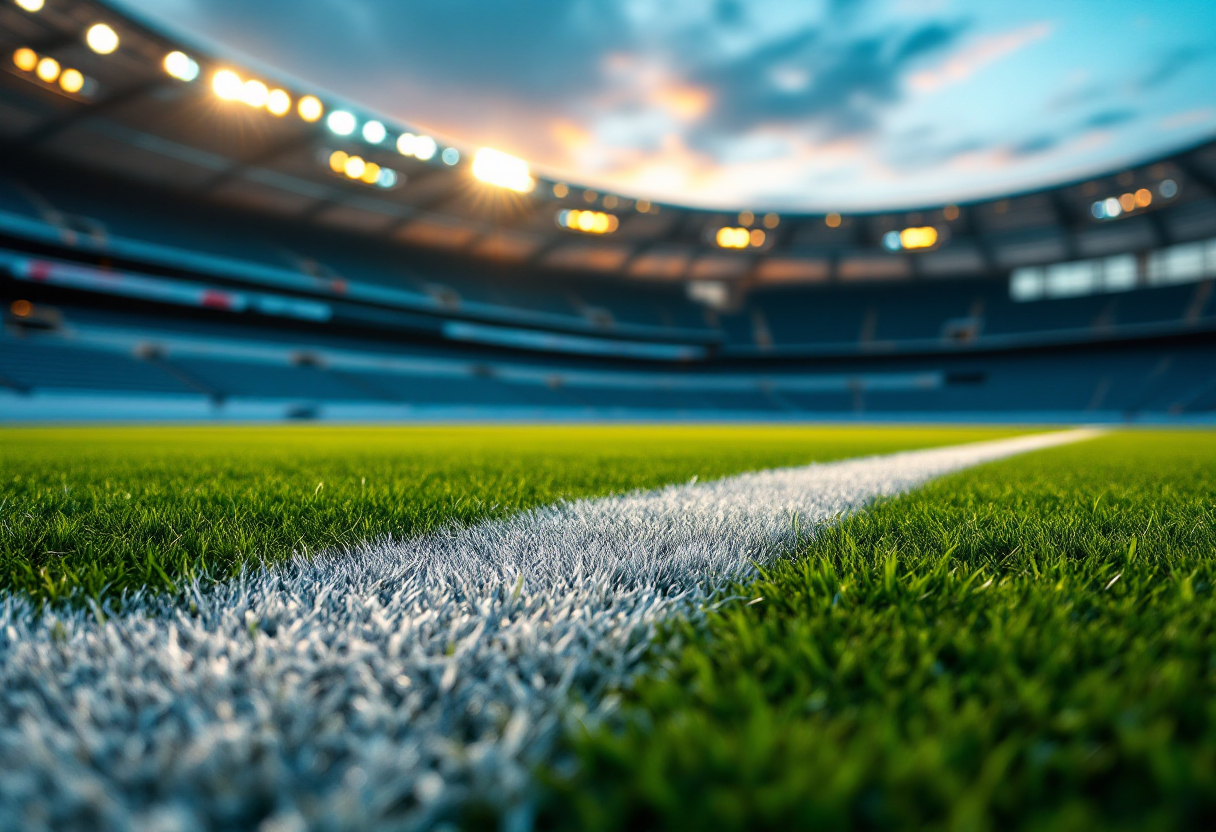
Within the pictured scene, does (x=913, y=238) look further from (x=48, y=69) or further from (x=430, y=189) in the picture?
(x=48, y=69)

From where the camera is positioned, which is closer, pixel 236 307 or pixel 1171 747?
pixel 1171 747

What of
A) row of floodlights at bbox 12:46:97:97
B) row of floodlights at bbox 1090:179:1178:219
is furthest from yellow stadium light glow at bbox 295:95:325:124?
row of floodlights at bbox 1090:179:1178:219

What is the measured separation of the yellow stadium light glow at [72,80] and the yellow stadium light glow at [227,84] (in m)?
3.45

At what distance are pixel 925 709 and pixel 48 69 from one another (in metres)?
23.8

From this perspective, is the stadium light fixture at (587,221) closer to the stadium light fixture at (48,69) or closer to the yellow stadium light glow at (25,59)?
the stadium light fixture at (48,69)

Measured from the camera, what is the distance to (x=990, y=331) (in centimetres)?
3338

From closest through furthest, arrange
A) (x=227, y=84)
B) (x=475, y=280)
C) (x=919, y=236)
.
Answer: (x=227, y=84) → (x=919, y=236) → (x=475, y=280)

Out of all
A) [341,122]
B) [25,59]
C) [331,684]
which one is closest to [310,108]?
[341,122]

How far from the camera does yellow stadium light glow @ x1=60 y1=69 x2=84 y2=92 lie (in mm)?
16719

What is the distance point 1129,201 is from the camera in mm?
25469

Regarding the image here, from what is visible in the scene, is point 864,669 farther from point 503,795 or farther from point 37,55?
point 37,55

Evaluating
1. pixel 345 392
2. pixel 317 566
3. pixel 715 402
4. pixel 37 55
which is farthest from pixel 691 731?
pixel 715 402

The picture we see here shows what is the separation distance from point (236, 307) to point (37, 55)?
39.5ft

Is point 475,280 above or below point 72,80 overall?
below
